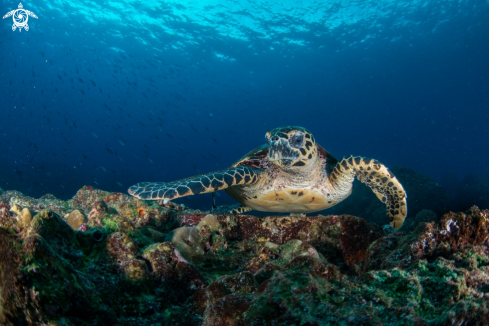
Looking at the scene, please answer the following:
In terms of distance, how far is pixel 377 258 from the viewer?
2.05m

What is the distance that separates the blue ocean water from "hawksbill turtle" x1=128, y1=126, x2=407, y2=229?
1364cm

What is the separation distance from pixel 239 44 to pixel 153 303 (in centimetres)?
4419

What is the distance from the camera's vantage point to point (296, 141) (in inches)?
154

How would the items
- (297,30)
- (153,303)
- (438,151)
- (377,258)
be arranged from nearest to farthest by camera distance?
1. (153,303)
2. (377,258)
3. (297,30)
4. (438,151)

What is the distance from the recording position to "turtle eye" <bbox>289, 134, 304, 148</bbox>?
3.91 metres

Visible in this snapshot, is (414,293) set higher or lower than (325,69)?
lower

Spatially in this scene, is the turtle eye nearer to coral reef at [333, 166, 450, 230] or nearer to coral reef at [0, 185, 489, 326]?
coral reef at [0, 185, 489, 326]

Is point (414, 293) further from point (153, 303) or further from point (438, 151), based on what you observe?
point (438, 151)

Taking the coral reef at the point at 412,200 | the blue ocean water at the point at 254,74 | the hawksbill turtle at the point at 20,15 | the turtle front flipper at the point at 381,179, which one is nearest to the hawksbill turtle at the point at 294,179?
the turtle front flipper at the point at 381,179

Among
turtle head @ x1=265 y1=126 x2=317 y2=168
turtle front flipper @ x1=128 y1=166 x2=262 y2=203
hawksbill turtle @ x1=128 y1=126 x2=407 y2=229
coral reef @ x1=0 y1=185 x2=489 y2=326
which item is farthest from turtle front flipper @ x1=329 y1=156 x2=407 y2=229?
coral reef @ x1=0 y1=185 x2=489 y2=326

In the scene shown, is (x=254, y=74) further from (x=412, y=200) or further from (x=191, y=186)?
(x=191, y=186)

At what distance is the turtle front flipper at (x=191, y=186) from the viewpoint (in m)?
3.02

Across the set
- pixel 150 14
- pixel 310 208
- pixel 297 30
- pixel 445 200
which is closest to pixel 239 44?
pixel 297 30

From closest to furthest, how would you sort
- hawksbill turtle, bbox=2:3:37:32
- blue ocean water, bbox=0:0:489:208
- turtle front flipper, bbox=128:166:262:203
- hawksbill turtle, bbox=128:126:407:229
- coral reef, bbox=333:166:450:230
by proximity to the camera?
turtle front flipper, bbox=128:166:262:203, hawksbill turtle, bbox=128:126:407:229, coral reef, bbox=333:166:450:230, blue ocean water, bbox=0:0:489:208, hawksbill turtle, bbox=2:3:37:32
